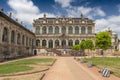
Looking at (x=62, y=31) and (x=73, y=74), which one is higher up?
(x=62, y=31)

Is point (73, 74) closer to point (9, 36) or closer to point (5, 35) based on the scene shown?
point (5, 35)

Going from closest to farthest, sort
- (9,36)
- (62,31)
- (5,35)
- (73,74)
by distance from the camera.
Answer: (73,74) → (5,35) → (9,36) → (62,31)

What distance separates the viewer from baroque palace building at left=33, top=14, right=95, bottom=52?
102000mm

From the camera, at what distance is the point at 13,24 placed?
55344 millimetres

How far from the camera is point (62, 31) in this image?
340 ft

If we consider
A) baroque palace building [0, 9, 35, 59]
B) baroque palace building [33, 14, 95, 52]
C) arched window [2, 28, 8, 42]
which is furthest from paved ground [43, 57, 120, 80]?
baroque palace building [33, 14, 95, 52]

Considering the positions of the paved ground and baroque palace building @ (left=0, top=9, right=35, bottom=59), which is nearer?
the paved ground

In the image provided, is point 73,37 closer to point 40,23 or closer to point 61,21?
point 61,21

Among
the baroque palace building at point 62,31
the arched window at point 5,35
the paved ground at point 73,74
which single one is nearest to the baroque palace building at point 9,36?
the arched window at point 5,35

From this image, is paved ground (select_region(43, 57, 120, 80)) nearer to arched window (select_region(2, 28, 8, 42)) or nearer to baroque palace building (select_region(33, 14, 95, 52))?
arched window (select_region(2, 28, 8, 42))

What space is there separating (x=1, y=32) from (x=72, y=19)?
2563 inches

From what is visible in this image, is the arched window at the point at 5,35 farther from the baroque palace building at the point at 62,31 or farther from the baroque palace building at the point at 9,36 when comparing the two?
the baroque palace building at the point at 62,31

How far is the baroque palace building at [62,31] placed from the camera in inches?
4016

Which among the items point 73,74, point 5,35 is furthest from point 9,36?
point 73,74
